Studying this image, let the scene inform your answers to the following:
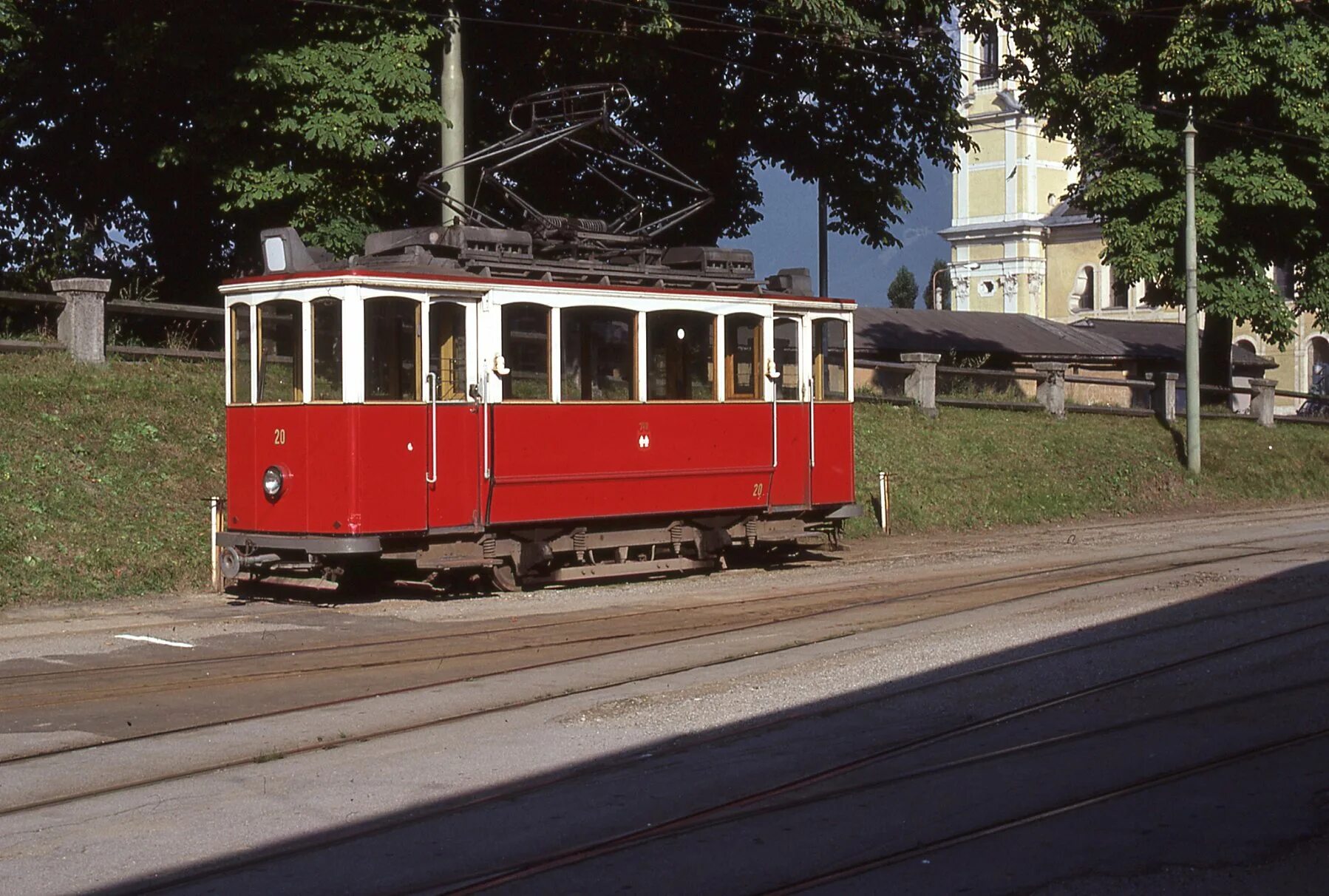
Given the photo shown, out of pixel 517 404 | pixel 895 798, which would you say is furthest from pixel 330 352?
pixel 895 798

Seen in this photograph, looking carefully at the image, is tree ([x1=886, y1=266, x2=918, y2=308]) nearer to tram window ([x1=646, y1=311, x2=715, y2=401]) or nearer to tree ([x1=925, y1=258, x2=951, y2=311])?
tree ([x1=925, y1=258, x2=951, y2=311])

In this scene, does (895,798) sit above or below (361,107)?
below

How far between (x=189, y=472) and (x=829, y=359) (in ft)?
23.4

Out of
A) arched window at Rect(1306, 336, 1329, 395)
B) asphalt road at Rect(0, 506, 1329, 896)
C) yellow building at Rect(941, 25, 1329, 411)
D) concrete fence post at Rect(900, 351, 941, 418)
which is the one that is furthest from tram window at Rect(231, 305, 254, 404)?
yellow building at Rect(941, 25, 1329, 411)

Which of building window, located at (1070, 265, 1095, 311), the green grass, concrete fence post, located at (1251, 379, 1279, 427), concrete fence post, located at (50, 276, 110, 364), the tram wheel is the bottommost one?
the tram wheel

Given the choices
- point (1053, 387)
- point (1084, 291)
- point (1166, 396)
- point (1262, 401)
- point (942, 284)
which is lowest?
point (1262, 401)

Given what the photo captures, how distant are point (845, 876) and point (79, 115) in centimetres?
2285

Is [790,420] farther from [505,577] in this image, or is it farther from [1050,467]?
[1050,467]

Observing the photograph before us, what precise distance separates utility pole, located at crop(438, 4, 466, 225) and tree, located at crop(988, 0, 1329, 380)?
40.3 ft

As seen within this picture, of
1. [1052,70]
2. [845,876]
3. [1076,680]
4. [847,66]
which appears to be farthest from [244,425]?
[1052,70]

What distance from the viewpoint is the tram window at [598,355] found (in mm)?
15930

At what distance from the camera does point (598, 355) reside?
16141mm

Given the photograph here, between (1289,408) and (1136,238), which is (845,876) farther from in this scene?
(1289,408)

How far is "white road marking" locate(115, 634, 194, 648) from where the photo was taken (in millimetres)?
12438
